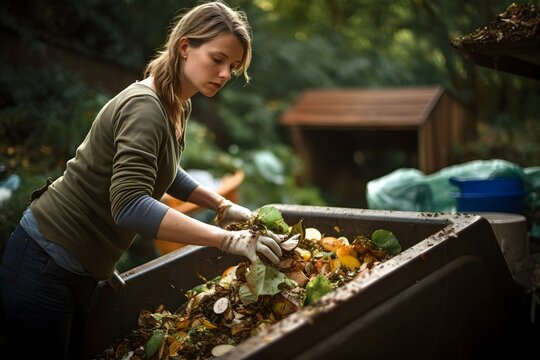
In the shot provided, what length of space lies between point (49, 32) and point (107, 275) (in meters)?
5.42

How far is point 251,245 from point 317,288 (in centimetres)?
31

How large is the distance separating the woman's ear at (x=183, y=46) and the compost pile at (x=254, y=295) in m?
0.72

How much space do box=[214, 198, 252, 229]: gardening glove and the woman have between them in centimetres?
46

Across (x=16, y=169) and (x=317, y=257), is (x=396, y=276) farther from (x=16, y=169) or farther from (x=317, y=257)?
(x=16, y=169)

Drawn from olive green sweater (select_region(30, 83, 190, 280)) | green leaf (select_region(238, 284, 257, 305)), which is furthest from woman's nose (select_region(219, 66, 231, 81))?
green leaf (select_region(238, 284, 257, 305))

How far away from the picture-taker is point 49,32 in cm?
671

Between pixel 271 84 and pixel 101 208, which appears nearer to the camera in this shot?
pixel 101 208

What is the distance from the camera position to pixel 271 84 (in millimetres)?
9281

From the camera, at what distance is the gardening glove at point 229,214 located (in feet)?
8.28

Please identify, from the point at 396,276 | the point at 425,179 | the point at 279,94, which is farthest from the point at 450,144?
the point at 396,276

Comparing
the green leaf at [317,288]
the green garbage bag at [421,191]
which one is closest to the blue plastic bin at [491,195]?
the green garbage bag at [421,191]

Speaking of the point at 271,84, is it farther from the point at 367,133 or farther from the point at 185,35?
the point at 185,35

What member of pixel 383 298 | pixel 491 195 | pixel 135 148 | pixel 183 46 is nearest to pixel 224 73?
pixel 183 46

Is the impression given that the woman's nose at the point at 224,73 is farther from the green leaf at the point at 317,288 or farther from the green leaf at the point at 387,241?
the green leaf at the point at 387,241
